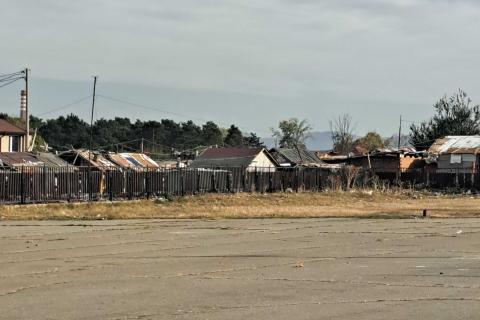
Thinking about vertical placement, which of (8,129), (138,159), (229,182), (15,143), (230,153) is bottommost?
(229,182)

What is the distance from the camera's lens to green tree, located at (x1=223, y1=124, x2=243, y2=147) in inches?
5650

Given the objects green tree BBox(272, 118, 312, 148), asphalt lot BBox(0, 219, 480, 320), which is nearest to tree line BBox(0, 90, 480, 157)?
green tree BBox(272, 118, 312, 148)

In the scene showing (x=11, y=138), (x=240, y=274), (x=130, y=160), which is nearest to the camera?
(x=240, y=274)

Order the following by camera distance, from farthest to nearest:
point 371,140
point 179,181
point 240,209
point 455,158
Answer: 1. point 371,140
2. point 455,158
3. point 179,181
4. point 240,209

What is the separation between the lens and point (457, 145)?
72562 mm

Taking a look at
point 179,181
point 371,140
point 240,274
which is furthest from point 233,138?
point 240,274

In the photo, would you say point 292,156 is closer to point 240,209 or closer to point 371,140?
point 240,209

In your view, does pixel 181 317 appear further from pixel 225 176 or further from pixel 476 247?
pixel 225 176

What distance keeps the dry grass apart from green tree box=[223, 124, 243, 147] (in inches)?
3586

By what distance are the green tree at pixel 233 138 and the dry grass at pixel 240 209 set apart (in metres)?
91.1

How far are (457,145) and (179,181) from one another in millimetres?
36303

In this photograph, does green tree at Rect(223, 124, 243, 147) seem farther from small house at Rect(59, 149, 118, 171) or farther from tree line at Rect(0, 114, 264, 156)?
small house at Rect(59, 149, 118, 171)

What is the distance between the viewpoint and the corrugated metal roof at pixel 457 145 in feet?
230

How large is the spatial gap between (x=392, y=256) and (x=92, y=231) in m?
10.9
